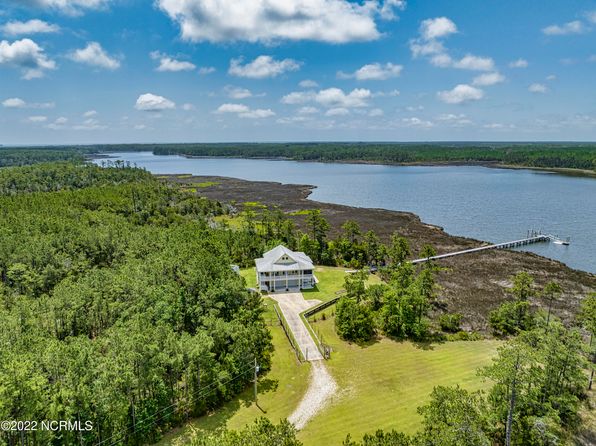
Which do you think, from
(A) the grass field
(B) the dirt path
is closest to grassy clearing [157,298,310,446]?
(A) the grass field

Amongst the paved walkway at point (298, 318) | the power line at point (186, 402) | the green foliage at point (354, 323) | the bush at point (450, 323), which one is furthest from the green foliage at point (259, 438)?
the bush at point (450, 323)

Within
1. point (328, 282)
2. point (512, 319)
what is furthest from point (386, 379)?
point (328, 282)

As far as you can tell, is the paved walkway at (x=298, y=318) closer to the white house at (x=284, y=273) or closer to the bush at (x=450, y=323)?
the white house at (x=284, y=273)

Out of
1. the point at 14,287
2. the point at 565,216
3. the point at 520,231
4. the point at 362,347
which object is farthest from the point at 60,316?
the point at 565,216

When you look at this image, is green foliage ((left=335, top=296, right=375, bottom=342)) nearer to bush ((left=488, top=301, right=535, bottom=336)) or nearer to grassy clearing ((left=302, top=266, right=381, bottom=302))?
grassy clearing ((left=302, top=266, right=381, bottom=302))

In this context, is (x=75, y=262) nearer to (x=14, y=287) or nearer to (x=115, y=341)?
(x=14, y=287)

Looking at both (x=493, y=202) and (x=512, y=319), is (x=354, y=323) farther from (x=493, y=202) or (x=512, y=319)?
(x=493, y=202)
